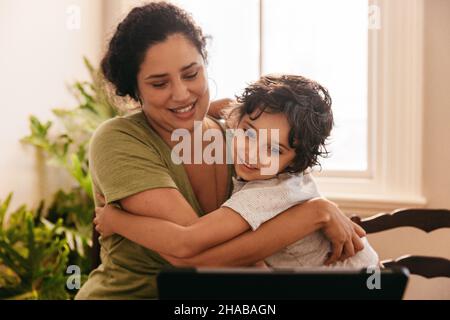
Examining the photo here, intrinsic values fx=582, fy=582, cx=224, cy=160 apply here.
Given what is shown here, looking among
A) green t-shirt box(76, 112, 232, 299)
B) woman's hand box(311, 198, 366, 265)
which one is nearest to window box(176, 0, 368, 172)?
green t-shirt box(76, 112, 232, 299)

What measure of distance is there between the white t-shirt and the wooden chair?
0.50 m

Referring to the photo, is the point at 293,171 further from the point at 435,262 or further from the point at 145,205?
the point at 435,262

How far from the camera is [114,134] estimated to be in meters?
1.38

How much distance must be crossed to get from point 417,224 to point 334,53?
3.75ft

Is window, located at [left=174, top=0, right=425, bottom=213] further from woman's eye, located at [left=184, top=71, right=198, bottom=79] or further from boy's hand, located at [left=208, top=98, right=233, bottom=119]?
woman's eye, located at [left=184, top=71, right=198, bottom=79]

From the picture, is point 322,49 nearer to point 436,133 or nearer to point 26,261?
point 436,133

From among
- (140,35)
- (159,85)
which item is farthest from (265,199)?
(140,35)

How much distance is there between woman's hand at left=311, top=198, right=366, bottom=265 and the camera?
1.24 metres

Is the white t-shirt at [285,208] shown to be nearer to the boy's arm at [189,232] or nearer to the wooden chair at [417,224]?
the boy's arm at [189,232]

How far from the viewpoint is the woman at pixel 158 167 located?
1227mm

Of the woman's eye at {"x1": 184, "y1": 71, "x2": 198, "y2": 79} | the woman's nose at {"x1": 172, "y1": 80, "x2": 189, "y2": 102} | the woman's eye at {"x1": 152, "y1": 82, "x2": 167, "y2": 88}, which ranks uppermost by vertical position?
the woman's eye at {"x1": 184, "y1": 71, "x2": 198, "y2": 79}

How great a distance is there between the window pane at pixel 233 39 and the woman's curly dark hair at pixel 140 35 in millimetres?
1438
